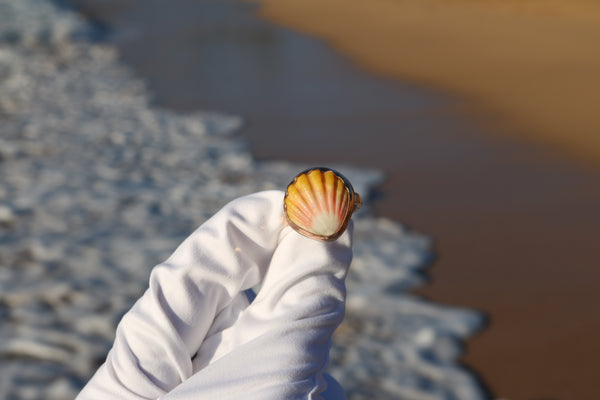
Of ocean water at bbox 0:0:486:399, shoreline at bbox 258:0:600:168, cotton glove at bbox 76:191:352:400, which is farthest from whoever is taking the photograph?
shoreline at bbox 258:0:600:168

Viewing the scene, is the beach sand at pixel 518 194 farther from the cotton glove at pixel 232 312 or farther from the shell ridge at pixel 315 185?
the shell ridge at pixel 315 185

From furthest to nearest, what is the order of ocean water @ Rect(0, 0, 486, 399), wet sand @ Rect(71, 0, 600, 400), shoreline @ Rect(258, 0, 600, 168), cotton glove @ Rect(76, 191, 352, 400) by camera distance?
shoreline @ Rect(258, 0, 600, 168) < wet sand @ Rect(71, 0, 600, 400) < ocean water @ Rect(0, 0, 486, 399) < cotton glove @ Rect(76, 191, 352, 400)

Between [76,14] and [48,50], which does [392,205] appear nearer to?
[48,50]

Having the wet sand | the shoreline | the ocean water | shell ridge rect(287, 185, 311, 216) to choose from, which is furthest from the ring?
the shoreline

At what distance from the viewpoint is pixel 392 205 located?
4.81 metres

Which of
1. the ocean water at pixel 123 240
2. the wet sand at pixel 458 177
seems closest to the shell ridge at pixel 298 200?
the ocean water at pixel 123 240

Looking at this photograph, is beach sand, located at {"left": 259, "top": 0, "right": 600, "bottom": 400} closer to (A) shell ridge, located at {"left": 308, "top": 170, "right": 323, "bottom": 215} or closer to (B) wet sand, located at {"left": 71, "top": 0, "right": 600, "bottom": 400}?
(B) wet sand, located at {"left": 71, "top": 0, "right": 600, "bottom": 400}

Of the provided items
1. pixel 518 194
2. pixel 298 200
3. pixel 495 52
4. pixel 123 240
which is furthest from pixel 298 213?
pixel 495 52

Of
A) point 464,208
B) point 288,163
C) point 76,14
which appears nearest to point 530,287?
point 464,208

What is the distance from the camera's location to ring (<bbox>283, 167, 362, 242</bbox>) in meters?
1.14

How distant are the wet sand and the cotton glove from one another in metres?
1.99

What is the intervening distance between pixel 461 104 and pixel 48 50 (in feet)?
22.1

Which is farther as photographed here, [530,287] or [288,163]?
[288,163]

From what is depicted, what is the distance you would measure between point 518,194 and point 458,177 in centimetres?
51
